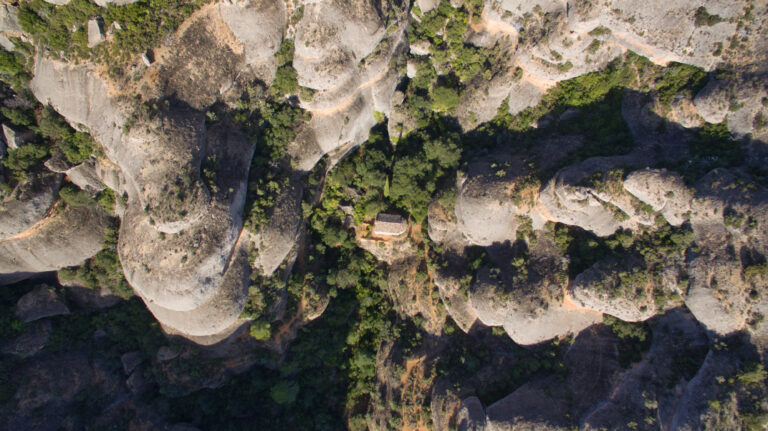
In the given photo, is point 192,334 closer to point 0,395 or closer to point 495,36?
point 0,395

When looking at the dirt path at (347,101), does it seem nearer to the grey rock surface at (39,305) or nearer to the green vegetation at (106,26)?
the green vegetation at (106,26)

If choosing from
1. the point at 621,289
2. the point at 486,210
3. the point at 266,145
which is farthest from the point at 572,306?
the point at 266,145

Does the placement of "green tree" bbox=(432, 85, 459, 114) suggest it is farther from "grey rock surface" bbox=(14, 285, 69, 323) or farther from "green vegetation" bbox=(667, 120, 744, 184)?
"grey rock surface" bbox=(14, 285, 69, 323)

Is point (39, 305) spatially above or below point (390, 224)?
below

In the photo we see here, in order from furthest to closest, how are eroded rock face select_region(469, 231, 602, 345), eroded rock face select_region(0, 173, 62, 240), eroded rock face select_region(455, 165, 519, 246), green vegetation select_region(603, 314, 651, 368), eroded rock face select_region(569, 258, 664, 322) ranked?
eroded rock face select_region(455, 165, 519, 246), eroded rock face select_region(469, 231, 602, 345), eroded rock face select_region(0, 173, 62, 240), green vegetation select_region(603, 314, 651, 368), eroded rock face select_region(569, 258, 664, 322)

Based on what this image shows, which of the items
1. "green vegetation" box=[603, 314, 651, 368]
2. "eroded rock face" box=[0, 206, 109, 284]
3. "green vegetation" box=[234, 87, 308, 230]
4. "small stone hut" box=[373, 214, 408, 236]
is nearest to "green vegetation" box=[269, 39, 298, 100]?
"green vegetation" box=[234, 87, 308, 230]

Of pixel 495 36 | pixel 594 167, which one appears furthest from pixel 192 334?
pixel 495 36

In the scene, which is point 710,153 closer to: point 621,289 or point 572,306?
point 621,289

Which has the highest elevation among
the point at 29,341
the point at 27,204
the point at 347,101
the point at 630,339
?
the point at 347,101
